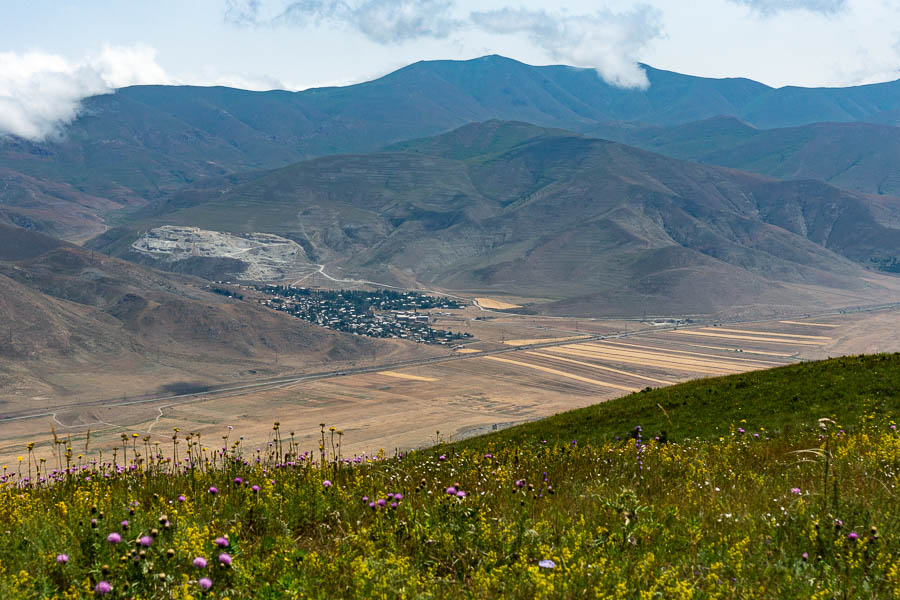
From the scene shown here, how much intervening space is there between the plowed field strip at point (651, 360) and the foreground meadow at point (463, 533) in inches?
4355

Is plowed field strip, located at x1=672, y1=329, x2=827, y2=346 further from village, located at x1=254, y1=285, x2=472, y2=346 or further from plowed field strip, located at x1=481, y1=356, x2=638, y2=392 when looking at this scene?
plowed field strip, located at x1=481, y1=356, x2=638, y2=392

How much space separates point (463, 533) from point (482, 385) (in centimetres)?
10164

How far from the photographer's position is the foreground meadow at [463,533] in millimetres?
4668

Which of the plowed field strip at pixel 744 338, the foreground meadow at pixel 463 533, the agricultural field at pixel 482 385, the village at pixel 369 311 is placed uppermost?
the foreground meadow at pixel 463 533

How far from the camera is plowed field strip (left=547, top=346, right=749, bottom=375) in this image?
115938mm

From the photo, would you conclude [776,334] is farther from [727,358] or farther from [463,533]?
[463,533]

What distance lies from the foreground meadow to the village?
434 feet

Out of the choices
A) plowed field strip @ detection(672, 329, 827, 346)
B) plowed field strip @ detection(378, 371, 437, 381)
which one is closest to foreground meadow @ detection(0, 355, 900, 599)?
plowed field strip @ detection(378, 371, 437, 381)

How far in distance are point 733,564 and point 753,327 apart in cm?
17088

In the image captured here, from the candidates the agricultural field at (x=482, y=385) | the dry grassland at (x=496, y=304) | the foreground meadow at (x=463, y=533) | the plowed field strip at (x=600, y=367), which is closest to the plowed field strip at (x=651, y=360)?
the agricultural field at (x=482, y=385)

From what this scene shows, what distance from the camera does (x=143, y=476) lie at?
8.71 meters

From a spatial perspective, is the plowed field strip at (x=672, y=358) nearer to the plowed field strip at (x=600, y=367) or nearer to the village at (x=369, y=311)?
the plowed field strip at (x=600, y=367)

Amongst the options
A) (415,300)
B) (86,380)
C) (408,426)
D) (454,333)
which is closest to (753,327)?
(454,333)

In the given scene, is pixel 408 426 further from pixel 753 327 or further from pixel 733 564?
pixel 753 327
